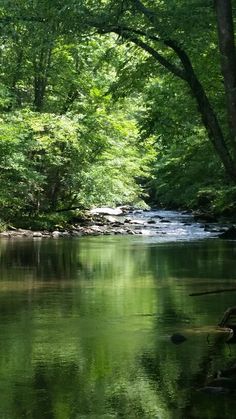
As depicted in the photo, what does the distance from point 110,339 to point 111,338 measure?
49 millimetres

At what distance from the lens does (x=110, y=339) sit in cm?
935

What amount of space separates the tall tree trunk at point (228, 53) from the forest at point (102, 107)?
0.04 ft

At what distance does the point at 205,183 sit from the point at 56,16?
22688 millimetres

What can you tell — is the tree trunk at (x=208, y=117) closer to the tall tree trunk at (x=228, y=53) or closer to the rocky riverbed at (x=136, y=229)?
the tall tree trunk at (x=228, y=53)

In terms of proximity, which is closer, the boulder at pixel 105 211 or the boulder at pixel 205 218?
the boulder at pixel 205 218

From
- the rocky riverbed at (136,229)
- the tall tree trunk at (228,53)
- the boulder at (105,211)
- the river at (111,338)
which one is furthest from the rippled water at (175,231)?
the tall tree trunk at (228,53)

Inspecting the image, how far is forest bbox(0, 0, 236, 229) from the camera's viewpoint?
8.95 metres

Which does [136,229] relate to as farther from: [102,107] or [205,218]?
[205,218]

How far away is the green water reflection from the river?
14mm

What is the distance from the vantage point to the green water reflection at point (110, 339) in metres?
6.52

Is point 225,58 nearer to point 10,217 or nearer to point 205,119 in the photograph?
point 205,119

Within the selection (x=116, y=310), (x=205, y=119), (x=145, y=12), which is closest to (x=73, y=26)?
(x=145, y=12)

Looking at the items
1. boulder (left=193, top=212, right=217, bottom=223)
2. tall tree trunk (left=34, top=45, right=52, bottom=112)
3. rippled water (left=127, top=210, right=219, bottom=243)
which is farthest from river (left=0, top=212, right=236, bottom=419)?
boulder (left=193, top=212, right=217, bottom=223)

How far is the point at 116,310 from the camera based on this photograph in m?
11.5
